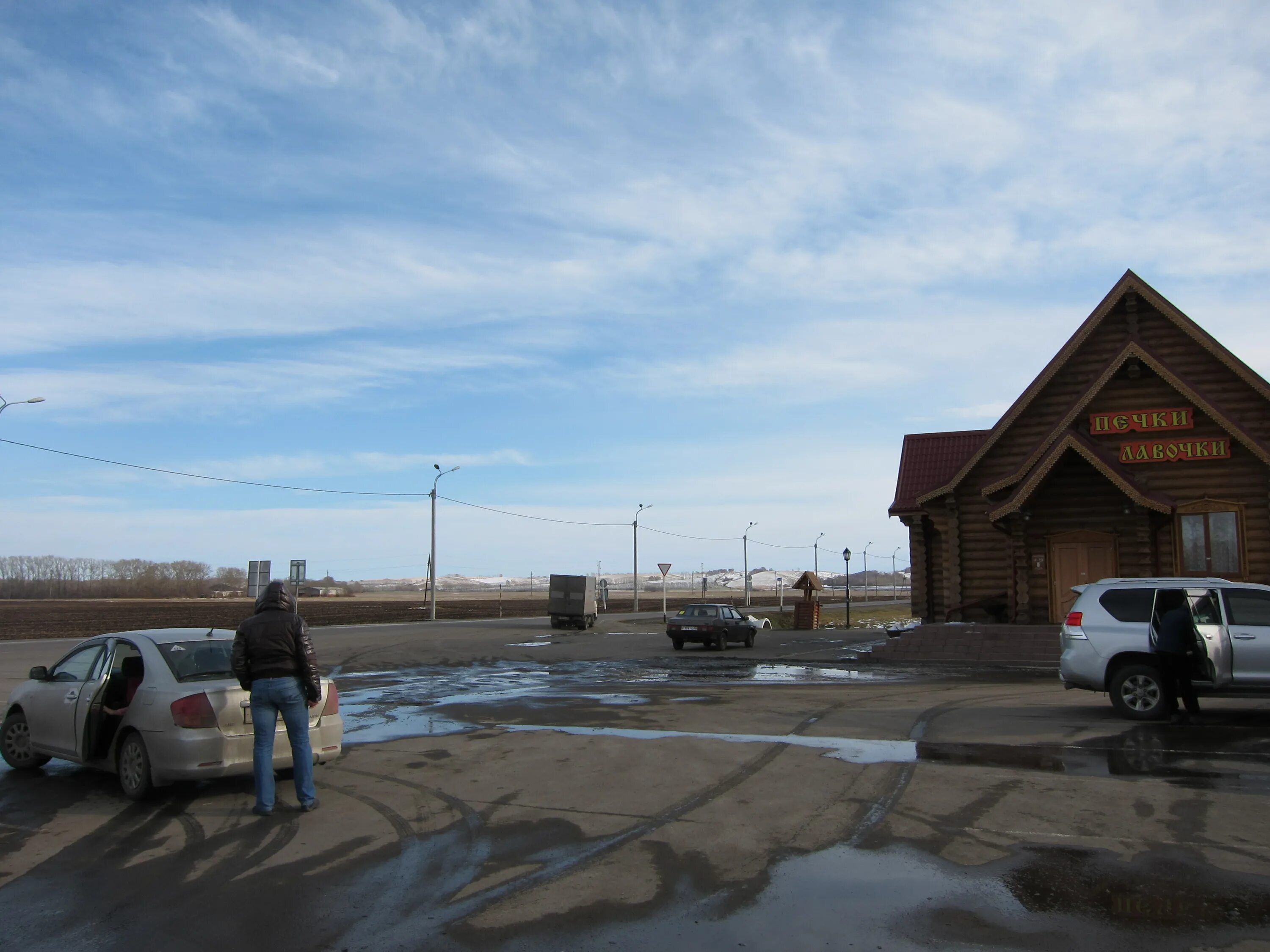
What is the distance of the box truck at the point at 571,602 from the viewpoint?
47562 millimetres

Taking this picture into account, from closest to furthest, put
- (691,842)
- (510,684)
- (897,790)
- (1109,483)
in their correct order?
(691,842) < (897,790) < (510,684) < (1109,483)

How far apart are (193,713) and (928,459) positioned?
87.5 feet

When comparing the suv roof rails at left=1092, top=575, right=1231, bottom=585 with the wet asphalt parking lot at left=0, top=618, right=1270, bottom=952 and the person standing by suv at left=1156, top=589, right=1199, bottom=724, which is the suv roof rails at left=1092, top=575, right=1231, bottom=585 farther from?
the wet asphalt parking lot at left=0, top=618, right=1270, bottom=952

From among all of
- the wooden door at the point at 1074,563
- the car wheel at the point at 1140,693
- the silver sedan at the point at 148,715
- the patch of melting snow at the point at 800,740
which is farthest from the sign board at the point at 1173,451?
the silver sedan at the point at 148,715

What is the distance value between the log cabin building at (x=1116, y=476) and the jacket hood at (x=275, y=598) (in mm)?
19824

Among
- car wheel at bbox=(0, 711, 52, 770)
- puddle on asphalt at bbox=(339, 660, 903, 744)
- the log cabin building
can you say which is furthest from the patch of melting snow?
the log cabin building

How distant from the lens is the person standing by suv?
477 inches

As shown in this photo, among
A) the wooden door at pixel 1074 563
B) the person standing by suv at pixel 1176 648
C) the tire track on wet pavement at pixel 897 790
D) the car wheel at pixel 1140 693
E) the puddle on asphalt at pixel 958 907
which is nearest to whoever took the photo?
the puddle on asphalt at pixel 958 907

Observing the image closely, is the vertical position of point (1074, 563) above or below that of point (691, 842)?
above

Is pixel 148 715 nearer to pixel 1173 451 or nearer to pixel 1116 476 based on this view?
pixel 1116 476

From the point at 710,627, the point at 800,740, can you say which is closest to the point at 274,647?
the point at 800,740

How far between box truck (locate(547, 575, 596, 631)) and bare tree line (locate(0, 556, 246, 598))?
10136 cm

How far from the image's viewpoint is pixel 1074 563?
25.1 m

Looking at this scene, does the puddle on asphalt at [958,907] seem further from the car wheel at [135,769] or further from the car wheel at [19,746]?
the car wheel at [19,746]
